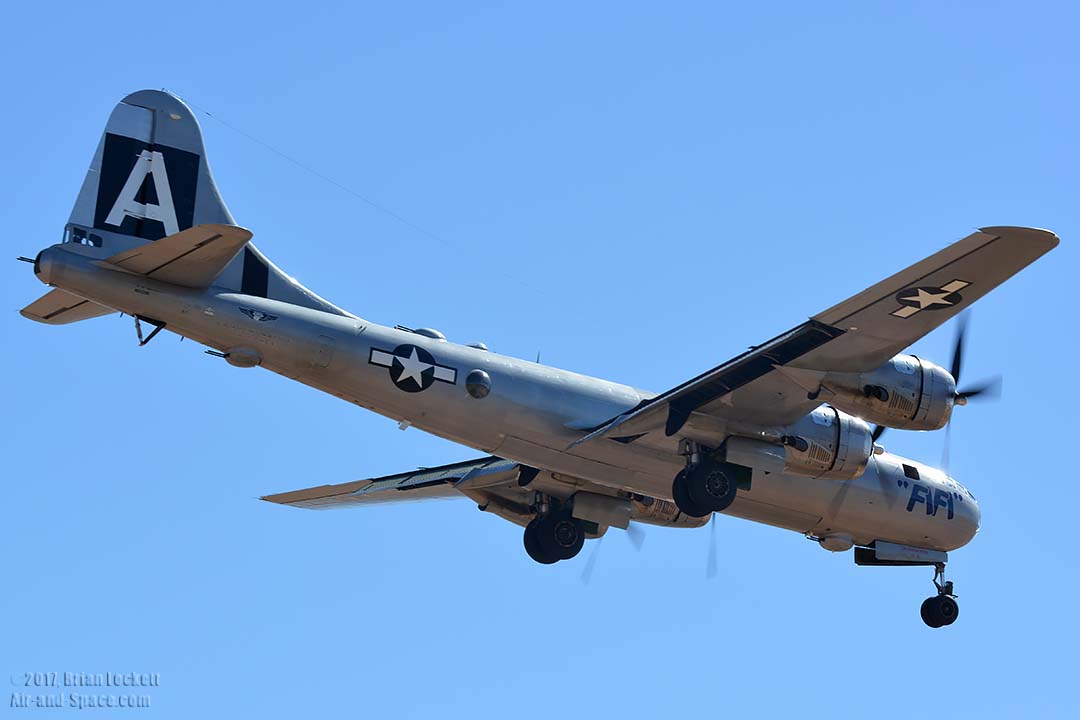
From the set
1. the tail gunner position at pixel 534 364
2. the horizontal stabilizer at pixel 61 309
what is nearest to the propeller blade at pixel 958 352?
the tail gunner position at pixel 534 364

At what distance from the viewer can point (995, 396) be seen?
24.4 meters

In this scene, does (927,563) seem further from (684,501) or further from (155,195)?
(155,195)

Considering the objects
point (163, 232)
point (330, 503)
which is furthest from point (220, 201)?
point (330, 503)

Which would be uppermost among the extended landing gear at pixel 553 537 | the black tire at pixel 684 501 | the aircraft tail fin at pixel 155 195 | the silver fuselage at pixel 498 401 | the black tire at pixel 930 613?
the aircraft tail fin at pixel 155 195

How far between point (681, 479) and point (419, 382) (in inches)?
186

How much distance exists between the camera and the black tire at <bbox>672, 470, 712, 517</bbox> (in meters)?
24.1

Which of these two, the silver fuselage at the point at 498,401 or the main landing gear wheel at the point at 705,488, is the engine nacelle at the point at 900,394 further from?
the silver fuselage at the point at 498,401

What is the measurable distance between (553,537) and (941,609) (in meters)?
7.60

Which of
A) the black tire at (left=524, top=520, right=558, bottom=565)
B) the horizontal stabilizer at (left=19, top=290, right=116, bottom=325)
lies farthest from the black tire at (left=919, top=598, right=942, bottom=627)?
the horizontal stabilizer at (left=19, top=290, right=116, bottom=325)

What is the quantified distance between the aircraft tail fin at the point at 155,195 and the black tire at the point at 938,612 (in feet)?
41.8

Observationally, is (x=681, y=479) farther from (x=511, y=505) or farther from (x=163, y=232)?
(x=163, y=232)

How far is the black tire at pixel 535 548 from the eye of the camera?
92.7 feet

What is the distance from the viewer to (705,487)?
24.2m

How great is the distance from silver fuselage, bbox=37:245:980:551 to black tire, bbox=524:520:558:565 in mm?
1700
